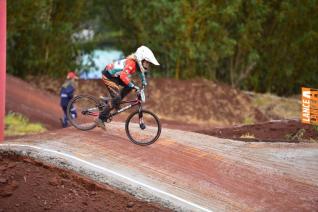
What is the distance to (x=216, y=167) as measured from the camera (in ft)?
39.0

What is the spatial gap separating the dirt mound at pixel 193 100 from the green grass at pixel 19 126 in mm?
6670

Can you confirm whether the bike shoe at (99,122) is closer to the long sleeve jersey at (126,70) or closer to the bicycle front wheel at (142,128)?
the bicycle front wheel at (142,128)

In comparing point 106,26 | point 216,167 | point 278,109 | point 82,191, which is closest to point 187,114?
point 278,109

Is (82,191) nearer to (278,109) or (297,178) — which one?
(297,178)

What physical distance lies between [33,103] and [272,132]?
11.5m

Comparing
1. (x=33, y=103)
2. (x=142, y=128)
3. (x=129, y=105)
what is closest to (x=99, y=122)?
(x=129, y=105)

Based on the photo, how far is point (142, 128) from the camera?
12664mm

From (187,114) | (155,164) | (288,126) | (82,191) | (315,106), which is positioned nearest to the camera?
(82,191)

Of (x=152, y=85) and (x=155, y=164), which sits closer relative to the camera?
(x=155, y=164)

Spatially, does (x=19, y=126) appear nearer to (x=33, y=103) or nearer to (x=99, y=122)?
(x=33, y=103)

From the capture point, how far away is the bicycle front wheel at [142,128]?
12.4 metres

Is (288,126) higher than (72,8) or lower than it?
lower

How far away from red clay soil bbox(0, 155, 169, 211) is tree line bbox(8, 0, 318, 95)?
16508 millimetres

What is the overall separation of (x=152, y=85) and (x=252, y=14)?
20.0 feet
